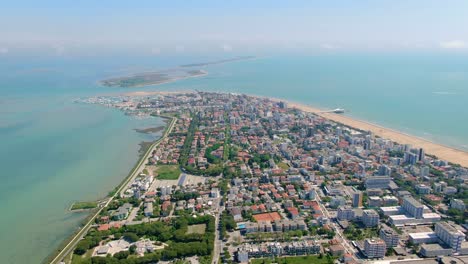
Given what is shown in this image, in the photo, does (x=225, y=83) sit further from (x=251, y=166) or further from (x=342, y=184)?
(x=342, y=184)

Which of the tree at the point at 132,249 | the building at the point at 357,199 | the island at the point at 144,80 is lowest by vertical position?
the tree at the point at 132,249

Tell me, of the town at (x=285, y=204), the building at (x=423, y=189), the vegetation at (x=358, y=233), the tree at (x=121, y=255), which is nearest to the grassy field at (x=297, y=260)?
the town at (x=285, y=204)

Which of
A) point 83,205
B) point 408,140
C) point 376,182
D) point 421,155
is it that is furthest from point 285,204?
point 408,140

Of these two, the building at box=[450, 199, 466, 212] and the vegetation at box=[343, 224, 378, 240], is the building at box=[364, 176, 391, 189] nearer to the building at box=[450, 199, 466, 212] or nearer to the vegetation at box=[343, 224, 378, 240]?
the building at box=[450, 199, 466, 212]

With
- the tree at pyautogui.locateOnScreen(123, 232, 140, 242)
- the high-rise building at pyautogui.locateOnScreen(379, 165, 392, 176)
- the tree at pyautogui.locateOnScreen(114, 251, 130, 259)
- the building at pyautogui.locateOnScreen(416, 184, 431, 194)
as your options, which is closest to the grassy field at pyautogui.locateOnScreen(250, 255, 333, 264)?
the tree at pyautogui.locateOnScreen(114, 251, 130, 259)

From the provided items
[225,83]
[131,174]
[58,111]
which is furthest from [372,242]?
[225,83]

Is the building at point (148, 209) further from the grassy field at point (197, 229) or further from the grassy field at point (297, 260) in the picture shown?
the grassy field at point (297, 260)
